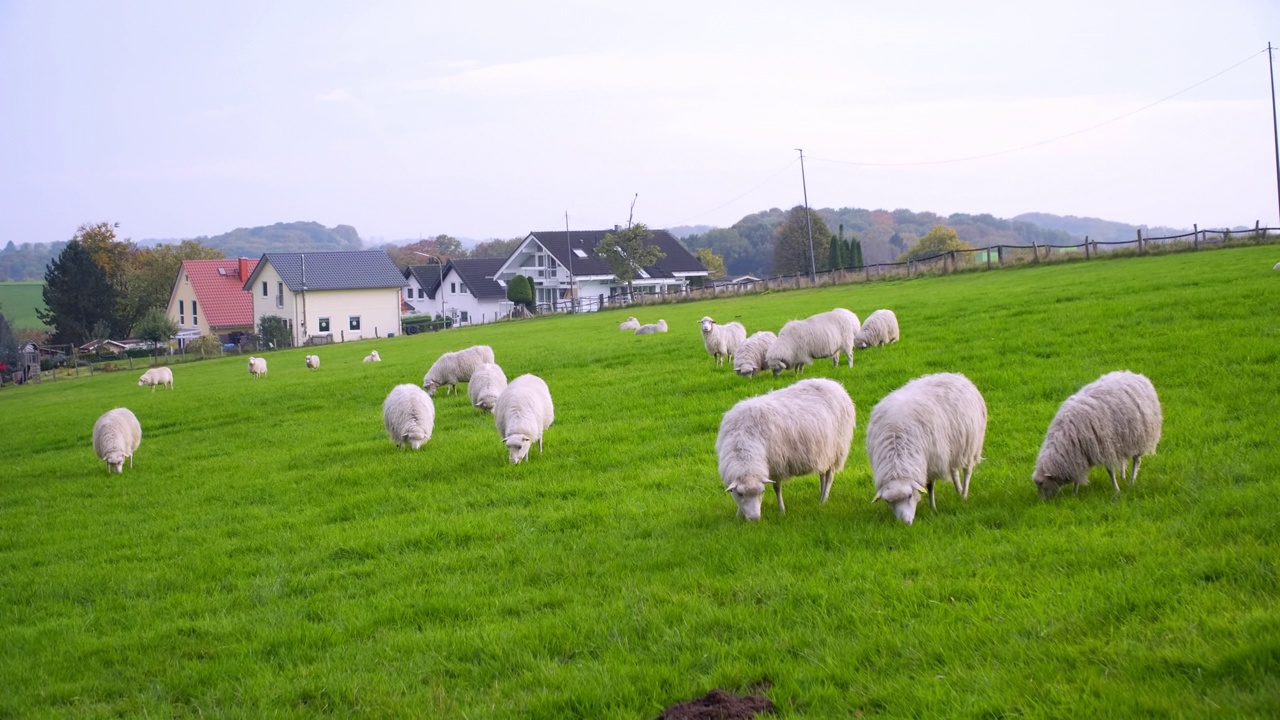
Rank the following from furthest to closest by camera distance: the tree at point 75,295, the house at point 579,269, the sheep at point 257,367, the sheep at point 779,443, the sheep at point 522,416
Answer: the house at point 579,269
the tree at point 75,295
the sheep at point 257,367
the sheep at point 522,416
the sheep at point 779,443

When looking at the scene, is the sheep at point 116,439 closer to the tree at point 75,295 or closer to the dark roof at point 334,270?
the dark roof at point 334,270

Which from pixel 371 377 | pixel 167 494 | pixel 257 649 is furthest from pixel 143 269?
pixel 257 649

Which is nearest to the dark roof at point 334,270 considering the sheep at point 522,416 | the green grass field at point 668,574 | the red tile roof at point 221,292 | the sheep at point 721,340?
the red tile roof at point 221,292

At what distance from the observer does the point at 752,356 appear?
18125 millimetres

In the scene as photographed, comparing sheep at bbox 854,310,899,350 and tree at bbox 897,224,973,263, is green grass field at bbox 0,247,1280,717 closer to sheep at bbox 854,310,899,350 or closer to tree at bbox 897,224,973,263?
sheep at bbox 854,310,899,350

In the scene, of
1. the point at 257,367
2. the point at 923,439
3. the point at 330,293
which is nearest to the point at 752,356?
the point at 923,439

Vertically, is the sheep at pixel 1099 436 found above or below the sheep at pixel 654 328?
below

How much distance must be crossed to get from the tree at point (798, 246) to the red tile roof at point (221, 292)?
4724 cm

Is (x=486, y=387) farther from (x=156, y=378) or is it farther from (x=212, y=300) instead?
(x=212, y=300)

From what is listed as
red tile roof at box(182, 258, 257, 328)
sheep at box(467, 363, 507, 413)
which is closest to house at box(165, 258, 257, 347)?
red tile roof at box(182, 258, 257, 328)

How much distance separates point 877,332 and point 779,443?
1134cm

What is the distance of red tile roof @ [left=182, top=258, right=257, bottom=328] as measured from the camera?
78.6m

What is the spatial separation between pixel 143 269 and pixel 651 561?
9381 centimetres

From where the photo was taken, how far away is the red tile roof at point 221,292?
78.6 m
